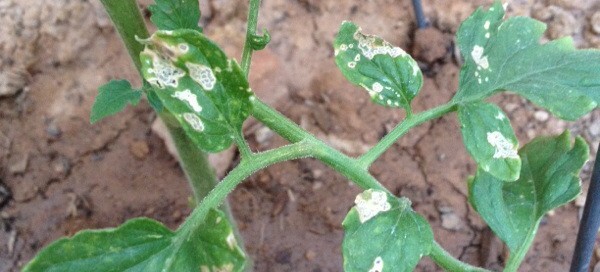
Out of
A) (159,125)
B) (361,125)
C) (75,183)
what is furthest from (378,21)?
(75,183)

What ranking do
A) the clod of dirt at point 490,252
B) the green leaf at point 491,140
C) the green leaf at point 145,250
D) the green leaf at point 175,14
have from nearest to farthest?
the green leaf at point 145,250 < the green leaf at point 491,140 < the green leaf at point 175,14 < the clod of dirt at point 490,252

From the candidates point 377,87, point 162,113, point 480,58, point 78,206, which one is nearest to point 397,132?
point 377,87

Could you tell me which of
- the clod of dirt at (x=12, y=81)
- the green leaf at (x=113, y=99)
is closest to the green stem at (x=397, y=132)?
the green leaf at (x=113, y=99)

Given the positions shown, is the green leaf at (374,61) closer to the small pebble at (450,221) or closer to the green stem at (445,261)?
the green stem at (445,261)

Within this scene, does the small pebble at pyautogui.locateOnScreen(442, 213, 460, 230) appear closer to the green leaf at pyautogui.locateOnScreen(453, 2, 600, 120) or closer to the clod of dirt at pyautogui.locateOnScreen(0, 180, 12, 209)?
the green leaf at pyautogui.locateOnScreen(453, 2, 600, 120)


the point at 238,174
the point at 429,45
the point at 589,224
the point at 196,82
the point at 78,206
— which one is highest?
the point at 196,82

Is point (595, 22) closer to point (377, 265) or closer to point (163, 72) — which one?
point (377, 265)

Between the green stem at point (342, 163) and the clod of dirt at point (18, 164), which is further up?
the green stem at point (342, 163)
